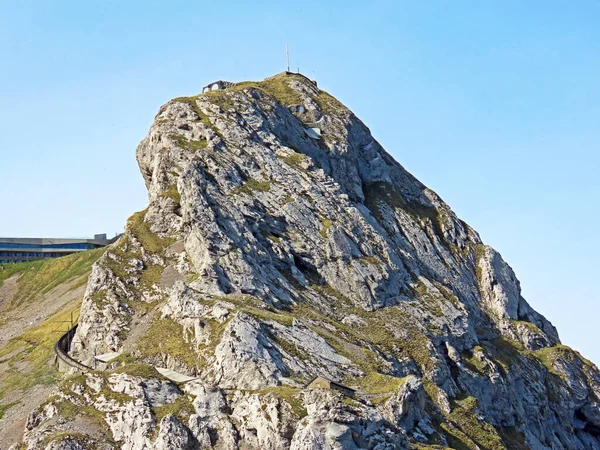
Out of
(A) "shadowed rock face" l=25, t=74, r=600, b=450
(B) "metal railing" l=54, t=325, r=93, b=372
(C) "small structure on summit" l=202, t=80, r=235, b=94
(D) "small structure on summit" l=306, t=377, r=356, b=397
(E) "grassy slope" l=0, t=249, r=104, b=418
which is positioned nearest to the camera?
(D) "small structure on summit" l=306, t=377, r=356, b=397

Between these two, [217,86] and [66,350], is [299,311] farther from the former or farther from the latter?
[217,86]

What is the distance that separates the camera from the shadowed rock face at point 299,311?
270 feet


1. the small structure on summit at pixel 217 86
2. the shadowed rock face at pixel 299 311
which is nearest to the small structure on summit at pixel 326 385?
the shadowed rock face at pixel 299 311

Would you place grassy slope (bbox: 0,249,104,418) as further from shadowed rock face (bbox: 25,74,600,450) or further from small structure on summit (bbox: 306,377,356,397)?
small structure on summit (bbox: 306,377,356,397)

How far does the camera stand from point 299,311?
10994cm

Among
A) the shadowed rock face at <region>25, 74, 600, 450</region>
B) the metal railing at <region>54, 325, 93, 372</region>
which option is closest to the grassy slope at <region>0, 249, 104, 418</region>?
the metal railing at <region>54, 325, 93, 372</region>

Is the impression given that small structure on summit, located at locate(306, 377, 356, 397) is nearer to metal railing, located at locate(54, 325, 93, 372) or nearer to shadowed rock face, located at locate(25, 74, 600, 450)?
shadowed rock face, located at locate(25, 74, 600, 450)

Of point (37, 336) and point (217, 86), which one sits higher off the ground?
point (217, 86)

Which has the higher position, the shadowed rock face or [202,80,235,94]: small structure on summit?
[202,80,235,94]: small structure on summit

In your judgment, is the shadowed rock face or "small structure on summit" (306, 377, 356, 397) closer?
"small structure on summit" (306, 377, 356, 397)

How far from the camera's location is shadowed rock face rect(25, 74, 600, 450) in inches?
3236

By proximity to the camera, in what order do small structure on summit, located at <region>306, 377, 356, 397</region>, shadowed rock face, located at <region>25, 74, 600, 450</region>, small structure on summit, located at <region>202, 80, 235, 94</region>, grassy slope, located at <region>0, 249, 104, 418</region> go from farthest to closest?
small structure on summit, located at <region>202, 80, 235, 94</region>
grassy slope, located at <region>0, 249, 104, 418</region>
shadowed rock face, located at <region>25, 74, 600, 450</region>
small structure on summit, located at <region>306, 377, 356, 397</region>

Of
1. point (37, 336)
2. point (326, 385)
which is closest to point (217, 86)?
point (37, 336)

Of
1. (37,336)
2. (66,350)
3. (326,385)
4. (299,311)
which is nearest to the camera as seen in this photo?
(326,385)
